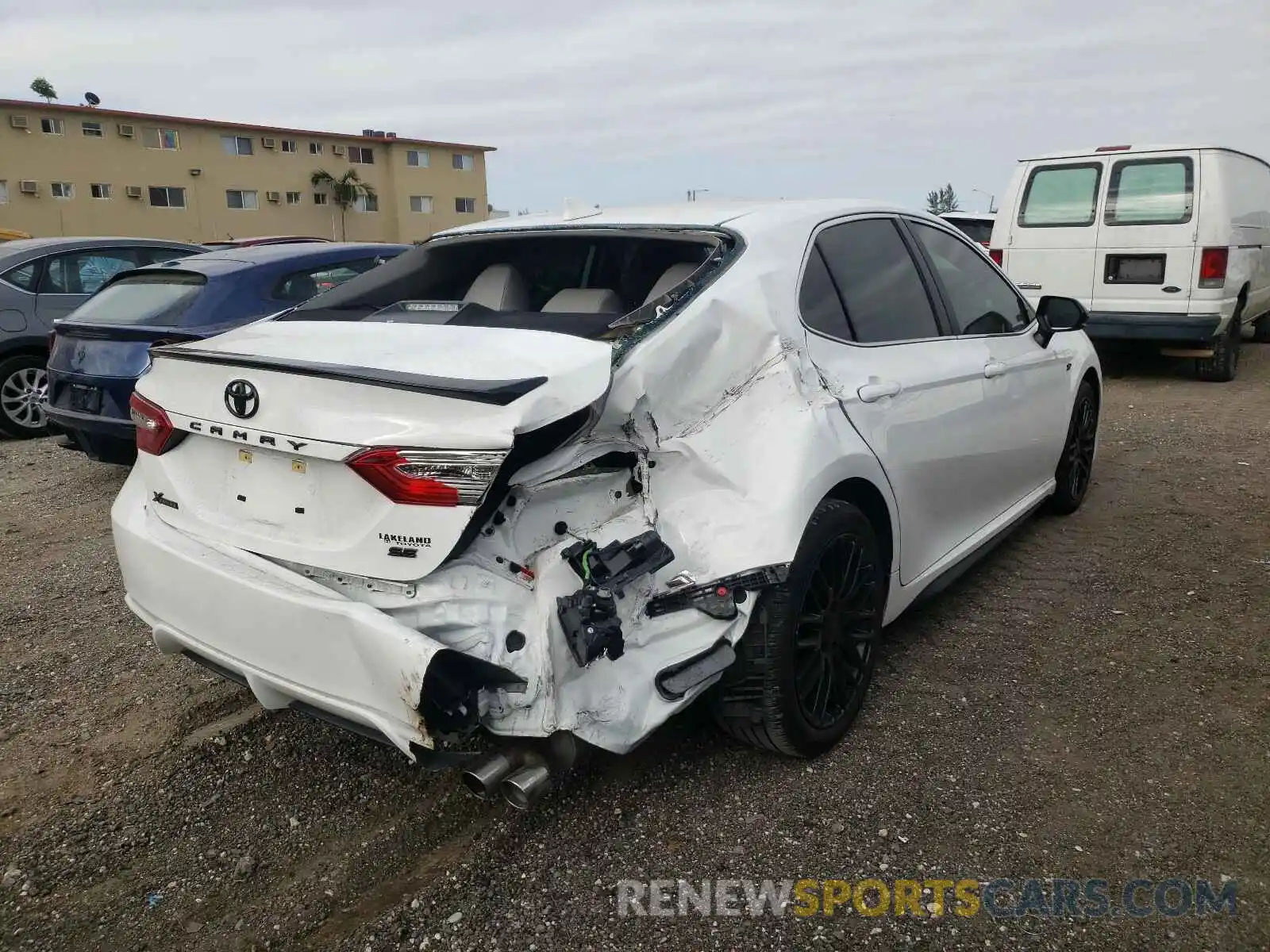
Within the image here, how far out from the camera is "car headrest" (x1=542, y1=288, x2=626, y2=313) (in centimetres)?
320

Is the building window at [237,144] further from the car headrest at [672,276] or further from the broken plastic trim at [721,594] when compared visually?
the broken plastic trim at [721,594]

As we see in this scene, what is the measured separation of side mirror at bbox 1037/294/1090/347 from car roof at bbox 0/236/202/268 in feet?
23.0

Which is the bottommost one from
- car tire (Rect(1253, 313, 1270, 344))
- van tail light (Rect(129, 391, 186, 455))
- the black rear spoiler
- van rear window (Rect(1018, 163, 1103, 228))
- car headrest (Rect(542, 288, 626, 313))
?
car tire (Rect(1253, 313, 1270, 344))

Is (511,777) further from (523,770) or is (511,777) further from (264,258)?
(264,258)

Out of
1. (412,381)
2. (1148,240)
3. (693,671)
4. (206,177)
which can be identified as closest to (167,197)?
(206,177)

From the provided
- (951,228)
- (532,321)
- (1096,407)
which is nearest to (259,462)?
(532,321)

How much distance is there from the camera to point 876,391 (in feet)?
9.72

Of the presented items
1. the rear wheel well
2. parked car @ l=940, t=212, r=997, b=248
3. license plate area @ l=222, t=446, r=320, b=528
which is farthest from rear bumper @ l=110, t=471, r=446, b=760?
parked car @ l=940, t=212, r=997, b=248

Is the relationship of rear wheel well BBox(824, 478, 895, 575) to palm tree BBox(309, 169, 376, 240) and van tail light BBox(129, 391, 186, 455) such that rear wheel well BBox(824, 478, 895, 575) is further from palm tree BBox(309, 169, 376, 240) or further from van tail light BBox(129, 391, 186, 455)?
palm tree BBox(309, 169, 376, 240)

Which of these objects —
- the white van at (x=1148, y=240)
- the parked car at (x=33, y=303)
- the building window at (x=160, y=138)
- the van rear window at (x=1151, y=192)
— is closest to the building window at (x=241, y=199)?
the building window at (x=160, y=138)

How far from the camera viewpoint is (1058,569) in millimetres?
4340

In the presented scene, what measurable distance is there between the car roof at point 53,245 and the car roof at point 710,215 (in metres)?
5.85

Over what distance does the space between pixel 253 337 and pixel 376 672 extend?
1162 mm

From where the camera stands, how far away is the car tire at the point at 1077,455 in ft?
15.8
